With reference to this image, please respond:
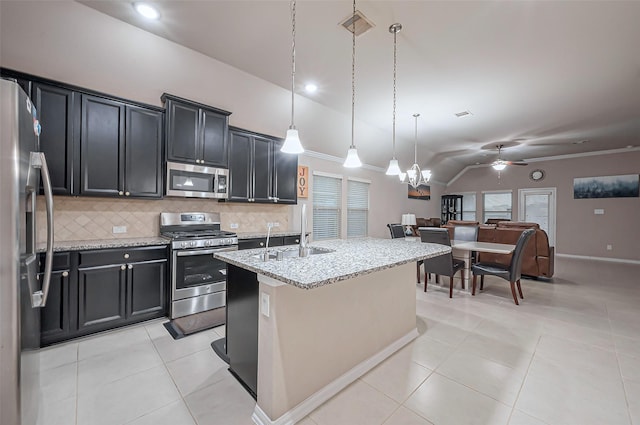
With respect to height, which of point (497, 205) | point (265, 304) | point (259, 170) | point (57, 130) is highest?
point (57, 130)

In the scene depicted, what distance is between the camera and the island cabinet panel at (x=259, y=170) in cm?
376

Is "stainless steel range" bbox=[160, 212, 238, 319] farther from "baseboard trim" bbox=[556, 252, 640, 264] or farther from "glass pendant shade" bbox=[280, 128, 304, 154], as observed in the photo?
"baseboard trim" bbox=[556, 252, 640, 264]

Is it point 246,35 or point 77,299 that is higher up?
point 246,35

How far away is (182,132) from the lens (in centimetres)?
315

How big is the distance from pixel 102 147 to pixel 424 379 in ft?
12.2

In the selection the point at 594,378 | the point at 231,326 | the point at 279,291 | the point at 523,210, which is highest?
the point at 523,210

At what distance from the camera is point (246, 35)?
8.64 feet

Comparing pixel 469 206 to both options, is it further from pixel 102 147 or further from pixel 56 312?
pixel 56 312

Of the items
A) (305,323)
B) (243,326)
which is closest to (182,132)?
(243,326)

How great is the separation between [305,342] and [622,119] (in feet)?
23.2

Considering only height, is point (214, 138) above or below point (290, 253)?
above

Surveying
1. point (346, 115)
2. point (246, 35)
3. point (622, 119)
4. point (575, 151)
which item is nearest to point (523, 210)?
point (575, 151)

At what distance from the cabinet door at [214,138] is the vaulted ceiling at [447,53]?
72cm

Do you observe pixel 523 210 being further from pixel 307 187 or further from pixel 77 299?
pixel 77 299
